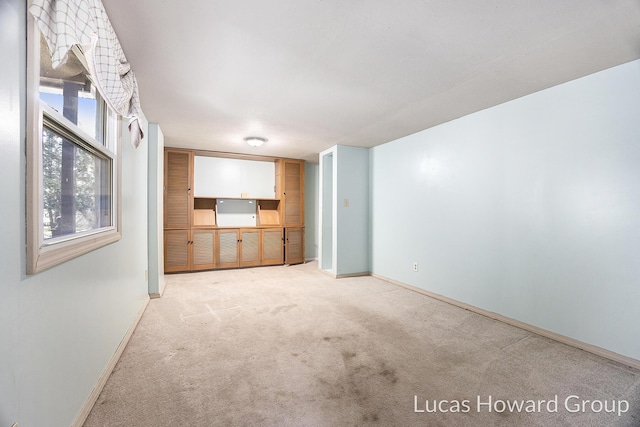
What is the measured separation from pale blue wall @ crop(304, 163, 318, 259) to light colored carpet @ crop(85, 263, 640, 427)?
3273 mm

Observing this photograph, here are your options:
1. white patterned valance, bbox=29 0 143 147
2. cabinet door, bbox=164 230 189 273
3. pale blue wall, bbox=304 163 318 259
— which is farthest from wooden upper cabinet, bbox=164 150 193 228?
white patterned valance, bbox=29 0 143 147

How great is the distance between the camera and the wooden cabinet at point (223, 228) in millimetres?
4793

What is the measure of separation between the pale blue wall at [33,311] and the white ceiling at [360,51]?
0.95 m

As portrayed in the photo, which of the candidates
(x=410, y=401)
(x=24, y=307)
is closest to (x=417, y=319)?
(x=410, y=401)

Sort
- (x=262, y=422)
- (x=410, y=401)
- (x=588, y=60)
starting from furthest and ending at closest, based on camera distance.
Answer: (x=588, y=60)
(x=410, y=401)
(x=262, y=422)

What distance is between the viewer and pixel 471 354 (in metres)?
2.15

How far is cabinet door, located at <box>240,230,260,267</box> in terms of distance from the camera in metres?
5.28

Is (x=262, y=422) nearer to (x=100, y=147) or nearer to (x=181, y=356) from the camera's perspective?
(x=181, y=356)

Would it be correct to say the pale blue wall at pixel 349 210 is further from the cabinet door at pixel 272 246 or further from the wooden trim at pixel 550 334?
the wooden trim at pixel 550 334

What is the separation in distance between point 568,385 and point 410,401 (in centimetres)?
110

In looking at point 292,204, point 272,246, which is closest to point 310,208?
point 292,204

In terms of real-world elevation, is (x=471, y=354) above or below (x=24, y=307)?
below

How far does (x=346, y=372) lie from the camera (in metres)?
1.89

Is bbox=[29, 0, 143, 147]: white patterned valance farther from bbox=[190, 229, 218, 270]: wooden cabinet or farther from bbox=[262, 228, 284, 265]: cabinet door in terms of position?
bbox=[262, 228, 284, 265]: cabinet door
